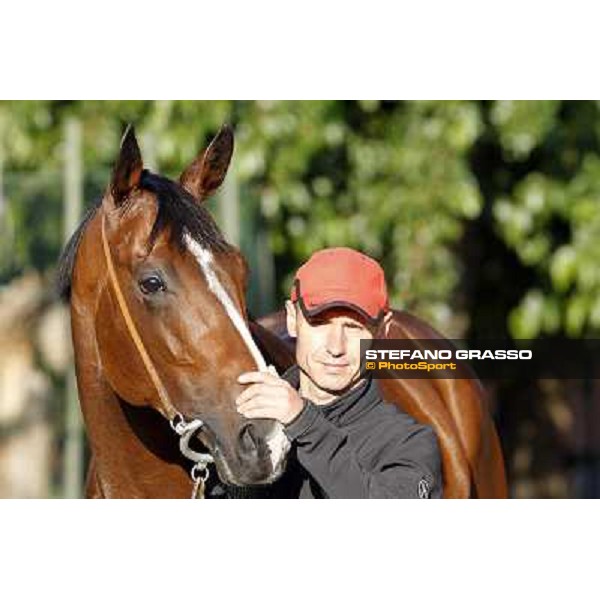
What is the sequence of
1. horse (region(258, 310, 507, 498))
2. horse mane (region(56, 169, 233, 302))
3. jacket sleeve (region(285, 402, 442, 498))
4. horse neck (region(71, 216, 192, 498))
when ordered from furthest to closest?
1. horse (region(258, 310, 507, 498))
2. horse neck (region(71, 216, 192, 498))
3. horse mane (region(56, 169, 233, 302))
4. jacket sleeve (region(285, 402, 442, 498))

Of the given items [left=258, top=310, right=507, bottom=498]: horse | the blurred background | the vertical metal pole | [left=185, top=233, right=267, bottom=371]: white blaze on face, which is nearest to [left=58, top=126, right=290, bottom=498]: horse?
[left=185, top=233, right=267, bottom=371]: white blaze on face

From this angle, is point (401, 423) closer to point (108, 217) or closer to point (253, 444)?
point (253, 444)

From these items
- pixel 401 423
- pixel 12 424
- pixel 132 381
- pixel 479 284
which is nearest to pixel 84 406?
pixel 132 381

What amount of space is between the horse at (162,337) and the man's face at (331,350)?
104 mm

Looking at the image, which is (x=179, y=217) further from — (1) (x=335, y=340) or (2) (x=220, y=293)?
(1) (x=335, y=340)

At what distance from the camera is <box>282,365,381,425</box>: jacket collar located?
77.2 inches

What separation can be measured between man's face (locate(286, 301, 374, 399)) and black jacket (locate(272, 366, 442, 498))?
0.05m

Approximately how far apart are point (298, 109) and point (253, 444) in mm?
2066

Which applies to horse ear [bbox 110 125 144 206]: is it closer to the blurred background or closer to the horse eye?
the horse eye

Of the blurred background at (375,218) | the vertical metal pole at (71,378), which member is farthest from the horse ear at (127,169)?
the vertical metal pole at (71,378)

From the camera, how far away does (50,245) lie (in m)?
3.17

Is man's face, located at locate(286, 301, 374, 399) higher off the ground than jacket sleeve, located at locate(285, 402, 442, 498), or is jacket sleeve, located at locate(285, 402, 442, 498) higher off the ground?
man's face, located at locate(286, 301, 374, 399)

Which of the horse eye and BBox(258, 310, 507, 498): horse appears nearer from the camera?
the horse eye

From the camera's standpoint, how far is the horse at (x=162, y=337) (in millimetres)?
1995
